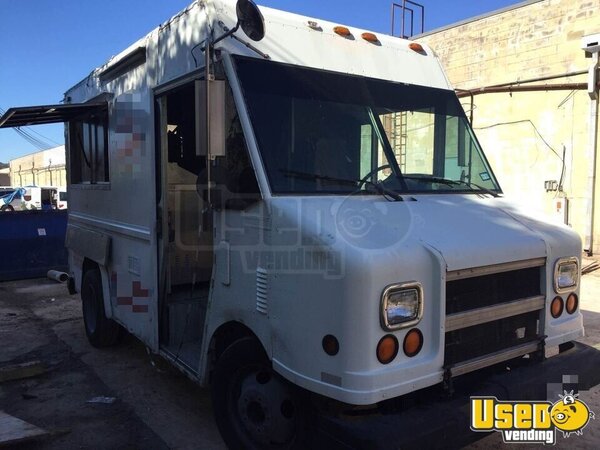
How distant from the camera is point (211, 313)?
342 centimetres

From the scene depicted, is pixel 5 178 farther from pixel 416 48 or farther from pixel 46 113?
pixel 416 48

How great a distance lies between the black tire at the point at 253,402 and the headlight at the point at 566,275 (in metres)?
1.79

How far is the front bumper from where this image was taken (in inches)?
95.8

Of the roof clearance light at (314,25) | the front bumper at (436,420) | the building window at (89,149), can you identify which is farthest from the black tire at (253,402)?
the building window at (89,149)

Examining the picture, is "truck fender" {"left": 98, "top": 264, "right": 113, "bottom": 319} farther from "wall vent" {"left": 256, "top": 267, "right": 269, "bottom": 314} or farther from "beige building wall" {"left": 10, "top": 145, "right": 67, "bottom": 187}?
"beige building wall" {"left": 10, "top": 145, "right": 67, "bottom": 187}

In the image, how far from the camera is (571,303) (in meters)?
3.43

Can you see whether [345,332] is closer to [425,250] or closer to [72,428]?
[425,250]

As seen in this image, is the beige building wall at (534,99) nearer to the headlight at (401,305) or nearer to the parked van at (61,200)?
the headlight at (401,305)

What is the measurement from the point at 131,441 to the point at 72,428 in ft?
1.80

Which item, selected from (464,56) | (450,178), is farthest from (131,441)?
(464,56)

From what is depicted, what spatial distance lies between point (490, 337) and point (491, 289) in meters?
0.29

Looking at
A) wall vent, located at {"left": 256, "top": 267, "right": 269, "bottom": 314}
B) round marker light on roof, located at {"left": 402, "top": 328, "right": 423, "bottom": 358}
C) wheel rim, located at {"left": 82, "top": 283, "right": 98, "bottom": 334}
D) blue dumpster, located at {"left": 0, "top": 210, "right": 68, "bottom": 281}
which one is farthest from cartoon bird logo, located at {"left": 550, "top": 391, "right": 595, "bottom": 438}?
blue dumpster, located at {"left": 0, "top": 210, "right": 68, "bottom": 281}

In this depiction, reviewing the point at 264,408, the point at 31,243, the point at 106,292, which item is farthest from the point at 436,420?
the point at 31,243

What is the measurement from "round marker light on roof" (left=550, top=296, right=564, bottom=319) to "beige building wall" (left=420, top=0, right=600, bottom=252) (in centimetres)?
797
